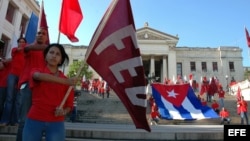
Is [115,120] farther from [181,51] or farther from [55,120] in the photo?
[181,51]

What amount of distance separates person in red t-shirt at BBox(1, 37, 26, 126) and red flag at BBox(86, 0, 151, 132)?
2.02 meters

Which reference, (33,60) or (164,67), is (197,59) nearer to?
(164,67)

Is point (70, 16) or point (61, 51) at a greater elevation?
point (70, 16)

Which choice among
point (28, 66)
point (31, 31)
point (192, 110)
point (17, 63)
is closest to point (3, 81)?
point (17, 63)

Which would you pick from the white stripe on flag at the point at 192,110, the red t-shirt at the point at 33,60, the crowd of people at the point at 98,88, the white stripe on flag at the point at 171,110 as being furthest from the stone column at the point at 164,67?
the red t-shirt at the point at 33,60

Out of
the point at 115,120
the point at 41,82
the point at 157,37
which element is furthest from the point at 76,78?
the point at 157,37

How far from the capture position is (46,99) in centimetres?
→ 218

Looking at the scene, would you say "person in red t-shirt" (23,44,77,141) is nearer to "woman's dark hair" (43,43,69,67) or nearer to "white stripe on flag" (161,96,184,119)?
"woman's dark hair" (43,43,69,67)

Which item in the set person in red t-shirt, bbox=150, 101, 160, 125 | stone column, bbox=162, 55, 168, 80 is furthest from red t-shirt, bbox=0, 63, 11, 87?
stone column, bbox=162, 55, 168, 80

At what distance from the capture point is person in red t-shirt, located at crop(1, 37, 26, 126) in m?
4.26

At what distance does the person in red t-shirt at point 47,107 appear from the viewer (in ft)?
6.87

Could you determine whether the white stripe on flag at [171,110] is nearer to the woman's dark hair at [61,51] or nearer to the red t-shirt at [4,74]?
the red t-shirt at [4,74]

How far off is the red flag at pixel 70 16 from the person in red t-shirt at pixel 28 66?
0.46 m

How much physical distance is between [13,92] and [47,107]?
105 inches
